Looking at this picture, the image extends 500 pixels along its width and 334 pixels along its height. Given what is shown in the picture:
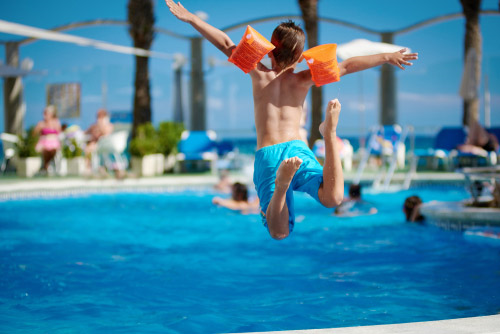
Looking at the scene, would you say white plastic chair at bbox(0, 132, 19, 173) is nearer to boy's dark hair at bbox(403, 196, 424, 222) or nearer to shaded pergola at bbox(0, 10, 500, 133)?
shaded pergola at bbox(0, 10, 500, 133)

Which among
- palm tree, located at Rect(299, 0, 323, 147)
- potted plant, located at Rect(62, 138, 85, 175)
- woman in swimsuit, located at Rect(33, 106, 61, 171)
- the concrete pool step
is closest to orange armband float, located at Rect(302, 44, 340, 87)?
the concrete pool step

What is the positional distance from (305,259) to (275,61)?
2433 millimetres

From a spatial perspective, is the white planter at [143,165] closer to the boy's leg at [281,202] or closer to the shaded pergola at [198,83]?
the shaded pergola at [198,83]

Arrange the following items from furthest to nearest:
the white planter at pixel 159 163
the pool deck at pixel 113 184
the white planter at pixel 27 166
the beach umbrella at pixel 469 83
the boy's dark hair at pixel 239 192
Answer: the white planter at pixel 159 163
the white planter at pixel 27 166
the beach umbrella at pixel 469 83
the pool deck at pixel 113 184
the boy's dark hair at pixel 239 192

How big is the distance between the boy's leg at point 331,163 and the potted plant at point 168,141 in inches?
385

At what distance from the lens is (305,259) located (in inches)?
196

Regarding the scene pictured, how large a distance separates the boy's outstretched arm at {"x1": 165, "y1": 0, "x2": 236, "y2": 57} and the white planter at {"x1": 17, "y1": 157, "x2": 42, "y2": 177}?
939cm

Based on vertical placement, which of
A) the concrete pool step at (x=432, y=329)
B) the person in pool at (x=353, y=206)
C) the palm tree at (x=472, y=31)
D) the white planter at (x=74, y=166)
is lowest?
the person in pool at (x=353, y=206)

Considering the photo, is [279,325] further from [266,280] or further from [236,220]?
[236,220]

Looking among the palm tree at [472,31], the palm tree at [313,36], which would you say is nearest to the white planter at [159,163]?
the palm tree at [313,36]

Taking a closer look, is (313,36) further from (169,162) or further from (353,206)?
(353,206)

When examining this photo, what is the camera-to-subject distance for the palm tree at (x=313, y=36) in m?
12.1

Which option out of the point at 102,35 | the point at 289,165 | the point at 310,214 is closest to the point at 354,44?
the point at 310,214

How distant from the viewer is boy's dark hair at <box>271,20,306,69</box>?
289 cm
